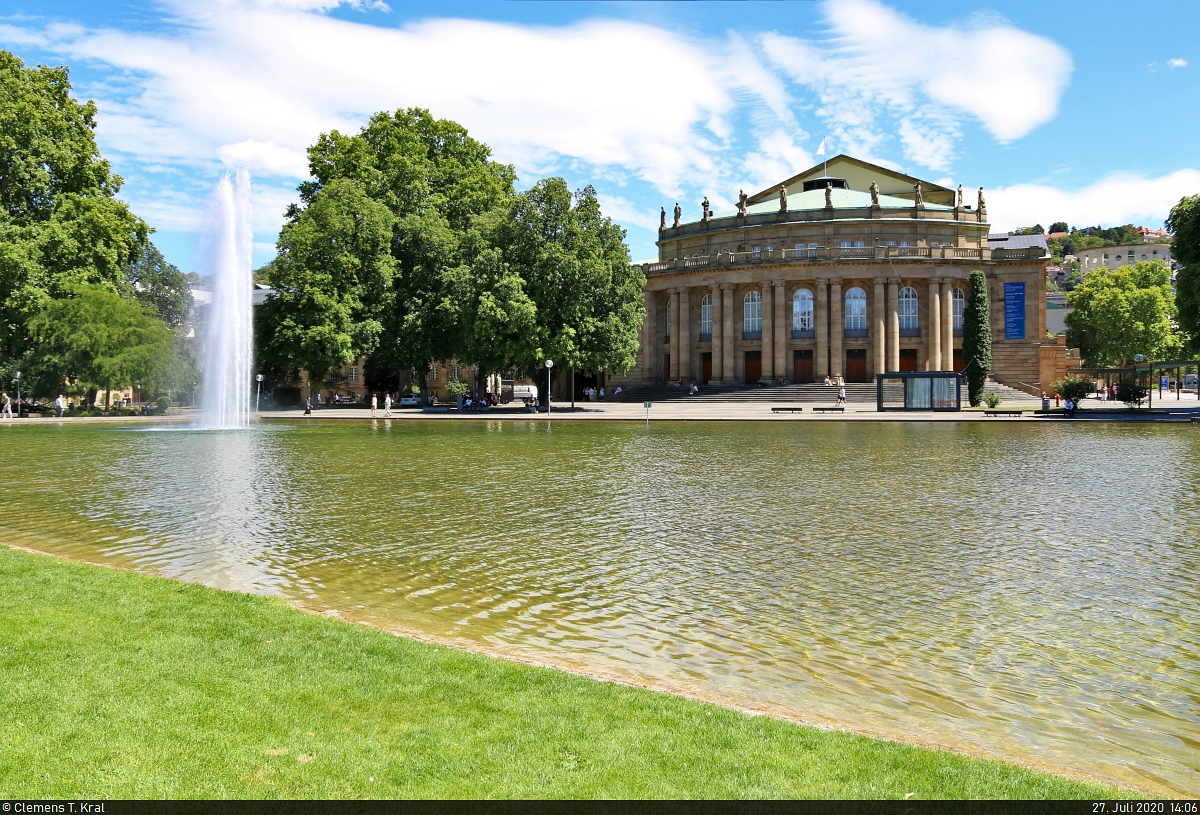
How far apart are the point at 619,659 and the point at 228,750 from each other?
3514 millimetres

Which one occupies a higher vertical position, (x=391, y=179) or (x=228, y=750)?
(x=391, y=179)

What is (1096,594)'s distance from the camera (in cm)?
976

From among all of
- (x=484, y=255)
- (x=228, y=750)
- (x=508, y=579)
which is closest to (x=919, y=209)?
(x=484, y=255)

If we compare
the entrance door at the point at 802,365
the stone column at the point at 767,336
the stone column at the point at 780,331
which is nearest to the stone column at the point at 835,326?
the entrance door at the point at 802,365

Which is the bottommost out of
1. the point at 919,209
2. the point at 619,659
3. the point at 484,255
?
the point at 619,659

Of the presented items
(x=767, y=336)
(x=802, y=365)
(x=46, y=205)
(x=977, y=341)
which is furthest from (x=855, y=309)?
(x=46, y=205)

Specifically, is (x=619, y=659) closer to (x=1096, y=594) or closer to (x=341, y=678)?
(x=341, y=678)

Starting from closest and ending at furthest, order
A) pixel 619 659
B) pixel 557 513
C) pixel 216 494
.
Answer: pixel 619 659, pixel 557 513, pixel 216 494

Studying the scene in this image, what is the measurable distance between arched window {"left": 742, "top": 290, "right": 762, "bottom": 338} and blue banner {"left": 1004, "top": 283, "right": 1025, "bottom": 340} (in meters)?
22.8

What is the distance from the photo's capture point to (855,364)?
80438mm

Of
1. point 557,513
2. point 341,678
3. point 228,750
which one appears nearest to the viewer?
point 228,750

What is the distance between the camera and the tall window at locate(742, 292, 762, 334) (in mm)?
82812

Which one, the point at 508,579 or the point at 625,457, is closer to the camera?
the point at 508,579

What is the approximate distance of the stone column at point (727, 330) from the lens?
8200 cm
